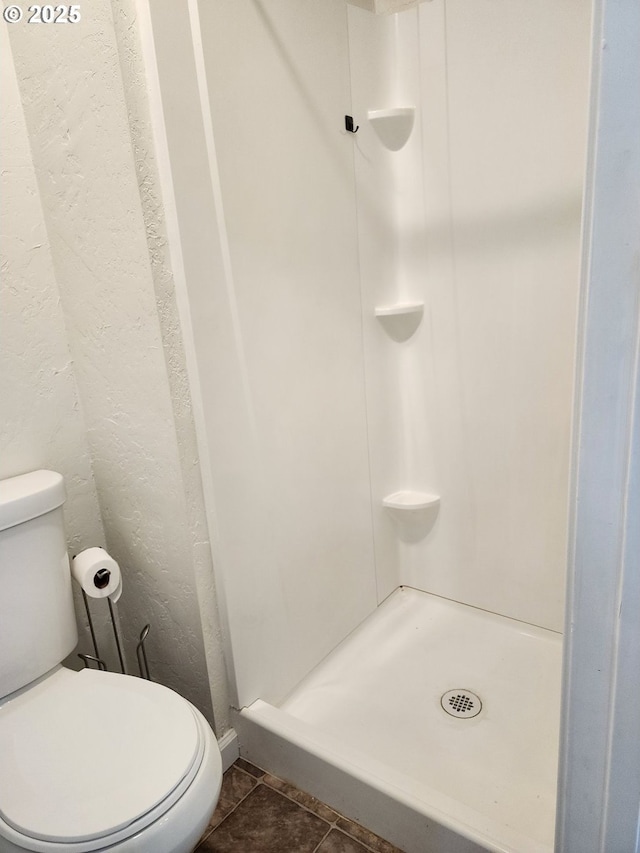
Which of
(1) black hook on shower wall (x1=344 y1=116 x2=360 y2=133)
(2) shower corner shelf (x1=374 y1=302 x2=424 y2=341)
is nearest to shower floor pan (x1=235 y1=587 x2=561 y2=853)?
(2) shower corner shelf (x1=374 y1=302 x2=424 y2=341)

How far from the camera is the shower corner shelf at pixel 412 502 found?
6.24 feet

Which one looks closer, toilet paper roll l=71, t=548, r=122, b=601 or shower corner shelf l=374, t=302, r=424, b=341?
toilet paper roll l=71, t=548, r=122, b=601

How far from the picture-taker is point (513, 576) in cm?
182

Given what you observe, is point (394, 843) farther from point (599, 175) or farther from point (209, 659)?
point (599, 175)

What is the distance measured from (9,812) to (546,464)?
5.03 ft

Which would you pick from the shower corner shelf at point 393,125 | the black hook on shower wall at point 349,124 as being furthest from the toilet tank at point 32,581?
the shower corner shelf at point 393,125

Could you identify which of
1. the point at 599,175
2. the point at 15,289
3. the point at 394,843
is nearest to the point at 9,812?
the point at 394,843

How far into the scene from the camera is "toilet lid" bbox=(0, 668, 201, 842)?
2.85 ft

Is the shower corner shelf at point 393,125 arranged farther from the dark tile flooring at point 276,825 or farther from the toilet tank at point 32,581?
the dark tile flooring at point 276,825

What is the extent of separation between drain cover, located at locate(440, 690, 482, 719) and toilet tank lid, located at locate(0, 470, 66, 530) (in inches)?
46.7

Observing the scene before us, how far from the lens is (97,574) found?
1.30m

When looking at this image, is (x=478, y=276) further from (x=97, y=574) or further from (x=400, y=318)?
(x=97, y=574)

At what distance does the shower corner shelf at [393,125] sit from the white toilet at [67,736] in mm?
1360

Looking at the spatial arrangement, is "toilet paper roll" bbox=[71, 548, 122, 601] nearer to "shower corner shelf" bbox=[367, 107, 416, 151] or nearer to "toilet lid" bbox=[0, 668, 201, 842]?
"toilet lid" bbox=[0, 668, 201, 842]
